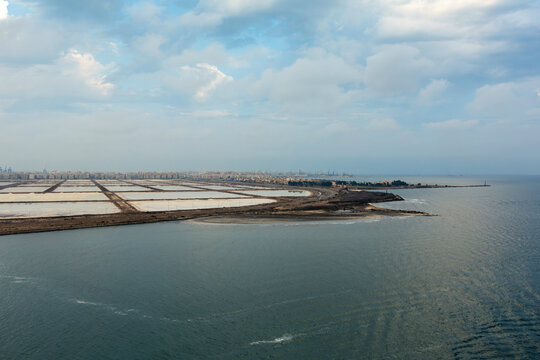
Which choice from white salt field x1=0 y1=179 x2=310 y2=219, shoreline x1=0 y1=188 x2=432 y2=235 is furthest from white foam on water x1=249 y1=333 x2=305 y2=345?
white salt field x1=0 y1=179 x2=310 y2=219

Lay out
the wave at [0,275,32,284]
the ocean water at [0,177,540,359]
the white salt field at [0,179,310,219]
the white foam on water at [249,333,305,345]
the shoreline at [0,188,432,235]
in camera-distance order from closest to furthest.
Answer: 1. the ocean water at [0,177,540,359]
2. the white foam on water at [249,333,305,345]
3. the wave at [0,275,32,284]
4. the shoreline at [0,188,432,235]
5. the white salt field at [0,179,310,219]

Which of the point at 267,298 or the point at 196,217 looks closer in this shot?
the point at 267,298

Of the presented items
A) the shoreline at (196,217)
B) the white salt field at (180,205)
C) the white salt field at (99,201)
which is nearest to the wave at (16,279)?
the shoreline at (196,217)

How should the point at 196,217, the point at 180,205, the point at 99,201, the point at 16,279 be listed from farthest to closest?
the point at 99,201 < the point at 180,205 < the point at 196,217 < the point at 16,279

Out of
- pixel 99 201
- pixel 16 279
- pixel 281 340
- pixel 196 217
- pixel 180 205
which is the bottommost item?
pixel 281 340

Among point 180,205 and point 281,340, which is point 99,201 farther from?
point 281,340

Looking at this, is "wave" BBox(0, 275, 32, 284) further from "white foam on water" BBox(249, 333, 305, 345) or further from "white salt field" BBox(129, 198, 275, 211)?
"white salt field" BBox(129, 198, 275, 211)

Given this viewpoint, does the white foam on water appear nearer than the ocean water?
No

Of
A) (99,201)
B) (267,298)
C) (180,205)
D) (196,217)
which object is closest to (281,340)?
(267,298)

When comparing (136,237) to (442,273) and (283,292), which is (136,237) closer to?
(283,292)
